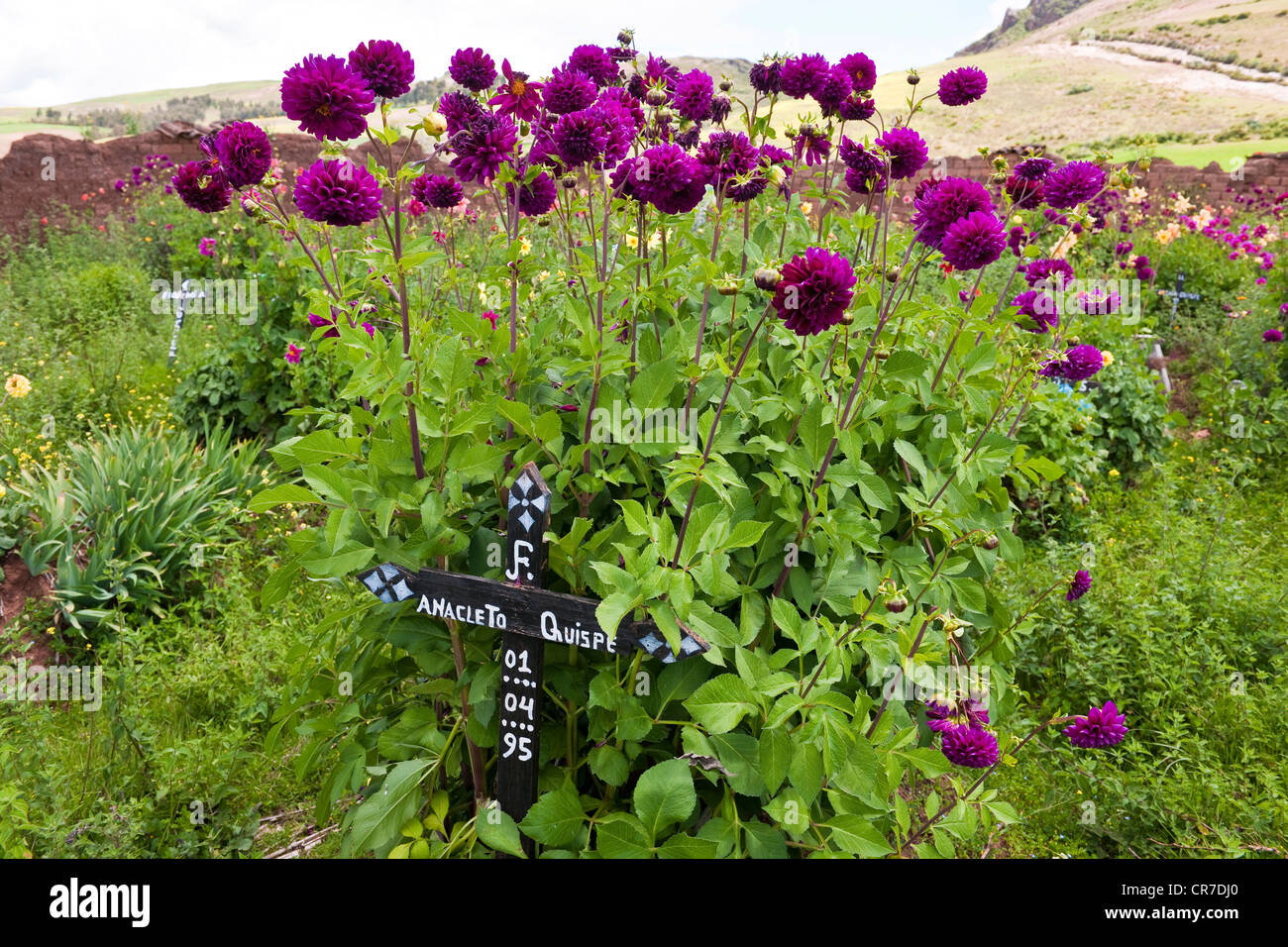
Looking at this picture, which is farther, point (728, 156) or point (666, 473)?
point (728, 156)

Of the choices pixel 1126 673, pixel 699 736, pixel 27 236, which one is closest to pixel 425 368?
pixel 699 736

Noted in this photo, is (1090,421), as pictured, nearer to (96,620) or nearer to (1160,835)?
(1160,835)

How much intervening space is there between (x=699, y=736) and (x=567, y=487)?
67 centimetres

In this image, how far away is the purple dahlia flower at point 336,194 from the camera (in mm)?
1461

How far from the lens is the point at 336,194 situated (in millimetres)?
1478

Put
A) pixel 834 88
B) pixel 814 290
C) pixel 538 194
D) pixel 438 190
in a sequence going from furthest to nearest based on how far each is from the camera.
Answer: pixel 438 190, pixel 834 88, pixel 538 194, pixel 814 290

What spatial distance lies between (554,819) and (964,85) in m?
2.14

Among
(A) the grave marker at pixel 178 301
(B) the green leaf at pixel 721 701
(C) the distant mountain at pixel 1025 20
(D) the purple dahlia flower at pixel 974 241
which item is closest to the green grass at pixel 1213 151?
(A) the grave marker at pixel 178 301

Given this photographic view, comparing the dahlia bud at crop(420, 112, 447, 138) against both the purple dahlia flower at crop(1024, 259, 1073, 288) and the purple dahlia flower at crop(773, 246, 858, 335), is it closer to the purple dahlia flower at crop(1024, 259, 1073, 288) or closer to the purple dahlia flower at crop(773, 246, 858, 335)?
the purple dahlia flower at crop(773, 246, 858, 335)

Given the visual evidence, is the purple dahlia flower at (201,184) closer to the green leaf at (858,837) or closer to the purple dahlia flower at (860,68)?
the purple dahlia flower at (860,68)

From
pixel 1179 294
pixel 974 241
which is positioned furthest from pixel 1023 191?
pixel 1179 294

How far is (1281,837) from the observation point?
2340 millimetres

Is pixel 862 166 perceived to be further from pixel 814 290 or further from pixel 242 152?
pixel 242 152

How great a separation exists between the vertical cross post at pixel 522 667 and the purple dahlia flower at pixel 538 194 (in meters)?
0.70
